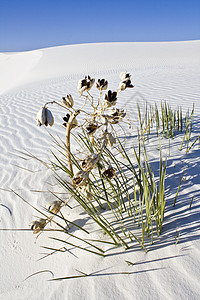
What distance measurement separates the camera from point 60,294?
1.25 meters

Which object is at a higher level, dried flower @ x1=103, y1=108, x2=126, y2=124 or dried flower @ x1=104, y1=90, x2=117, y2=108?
dried flower @ x1=104, y1=90, x2=117, y2=108

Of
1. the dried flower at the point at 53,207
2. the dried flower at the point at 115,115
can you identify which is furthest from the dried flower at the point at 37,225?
the dried flower at the point at 115,115

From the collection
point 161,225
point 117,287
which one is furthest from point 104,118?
point 117,287

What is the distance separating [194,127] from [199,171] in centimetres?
126

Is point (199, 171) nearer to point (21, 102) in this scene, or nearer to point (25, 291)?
point (25, 291)

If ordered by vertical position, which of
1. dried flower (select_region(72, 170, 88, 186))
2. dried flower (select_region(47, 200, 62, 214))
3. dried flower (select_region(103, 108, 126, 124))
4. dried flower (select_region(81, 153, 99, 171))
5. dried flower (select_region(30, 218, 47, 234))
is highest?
dried flower (select_region(103, 108, 126, 124))

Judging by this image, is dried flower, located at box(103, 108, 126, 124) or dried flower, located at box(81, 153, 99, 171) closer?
dried flower, located at box(81, 153, 99, 171)

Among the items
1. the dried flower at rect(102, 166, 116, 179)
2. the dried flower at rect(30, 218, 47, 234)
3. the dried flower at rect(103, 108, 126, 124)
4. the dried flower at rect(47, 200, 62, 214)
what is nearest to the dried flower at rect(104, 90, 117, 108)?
the dried flower at rect(103, 108, 126, 124)

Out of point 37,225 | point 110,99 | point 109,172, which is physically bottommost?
point 37,225

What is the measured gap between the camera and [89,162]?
1303mm

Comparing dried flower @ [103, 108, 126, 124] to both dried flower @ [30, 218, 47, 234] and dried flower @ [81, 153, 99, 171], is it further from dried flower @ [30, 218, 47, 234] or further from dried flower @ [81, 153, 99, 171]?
dried flower @ [30, 218, 47, 234]

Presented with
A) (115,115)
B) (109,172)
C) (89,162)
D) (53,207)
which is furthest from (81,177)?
(115,115)

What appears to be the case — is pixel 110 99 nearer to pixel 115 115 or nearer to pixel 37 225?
pixel 115 115

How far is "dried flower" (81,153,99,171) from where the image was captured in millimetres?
1297
